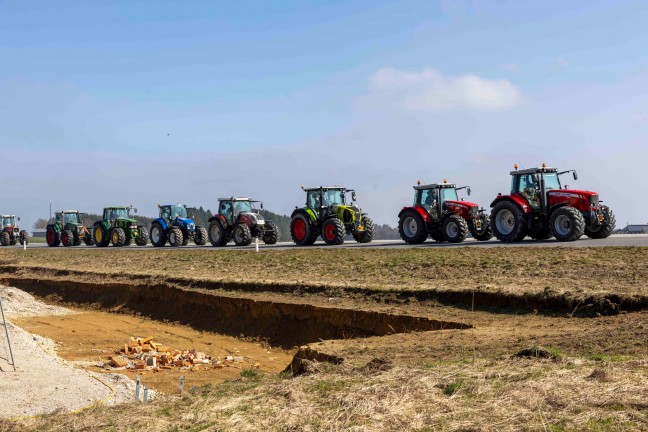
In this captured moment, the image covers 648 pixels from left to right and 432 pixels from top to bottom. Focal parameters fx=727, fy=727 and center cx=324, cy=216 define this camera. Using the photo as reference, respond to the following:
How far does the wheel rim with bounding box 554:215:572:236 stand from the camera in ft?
71.4

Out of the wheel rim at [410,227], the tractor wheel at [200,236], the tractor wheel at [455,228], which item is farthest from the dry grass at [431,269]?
the tractor wheel at [200,236]

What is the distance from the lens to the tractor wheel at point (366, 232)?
97.5ft

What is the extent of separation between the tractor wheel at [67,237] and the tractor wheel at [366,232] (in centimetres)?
2292

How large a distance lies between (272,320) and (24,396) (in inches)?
291

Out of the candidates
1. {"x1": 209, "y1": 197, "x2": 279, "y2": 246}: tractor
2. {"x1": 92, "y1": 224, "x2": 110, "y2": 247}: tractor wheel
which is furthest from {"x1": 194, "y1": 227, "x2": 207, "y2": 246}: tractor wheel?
{"x1": 92, "y1": 224, "x2": 110, "y2": 247}: tractor wheel

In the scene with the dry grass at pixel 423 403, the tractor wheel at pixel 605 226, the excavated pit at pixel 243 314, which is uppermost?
the tractor wheel at pixel 605 226

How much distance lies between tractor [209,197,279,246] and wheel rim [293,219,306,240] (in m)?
2.90

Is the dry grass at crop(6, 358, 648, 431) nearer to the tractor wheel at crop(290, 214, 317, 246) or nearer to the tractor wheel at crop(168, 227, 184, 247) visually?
the tractor wheel at crop(290, 214, 317, 246)

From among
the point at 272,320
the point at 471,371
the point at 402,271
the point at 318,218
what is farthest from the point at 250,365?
the point at 318,218

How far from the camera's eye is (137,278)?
22938 mm

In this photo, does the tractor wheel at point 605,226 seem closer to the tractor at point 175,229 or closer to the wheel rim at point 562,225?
the wheel rim at point 562,225

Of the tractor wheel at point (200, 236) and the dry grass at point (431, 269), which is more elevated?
the tractor wheel at point (200, 236)

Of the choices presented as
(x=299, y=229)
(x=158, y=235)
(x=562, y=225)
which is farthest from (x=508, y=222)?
(x=158, y=235)

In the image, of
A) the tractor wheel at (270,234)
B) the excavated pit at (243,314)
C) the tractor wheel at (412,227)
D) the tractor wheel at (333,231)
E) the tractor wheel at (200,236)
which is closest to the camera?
the excavated pit at (243,314)
